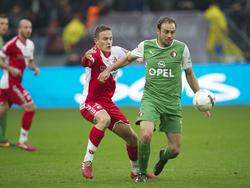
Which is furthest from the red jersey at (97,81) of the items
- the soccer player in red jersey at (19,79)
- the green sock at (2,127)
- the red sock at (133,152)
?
the green sock at (2,127)

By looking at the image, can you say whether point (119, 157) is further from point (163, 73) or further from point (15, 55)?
point (15, 55)

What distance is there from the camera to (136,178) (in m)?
10.2

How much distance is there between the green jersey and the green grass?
1102 millimetres

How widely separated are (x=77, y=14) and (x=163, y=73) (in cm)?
1611

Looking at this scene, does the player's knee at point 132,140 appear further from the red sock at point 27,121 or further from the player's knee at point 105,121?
the red sock at point 27,121

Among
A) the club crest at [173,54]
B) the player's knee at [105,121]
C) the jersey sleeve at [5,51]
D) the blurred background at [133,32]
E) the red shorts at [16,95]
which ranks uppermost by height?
the blurred background at [133,32]

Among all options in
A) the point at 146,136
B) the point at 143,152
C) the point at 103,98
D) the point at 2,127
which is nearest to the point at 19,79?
Result: the point at 2,127

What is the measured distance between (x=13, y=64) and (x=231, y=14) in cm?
1215

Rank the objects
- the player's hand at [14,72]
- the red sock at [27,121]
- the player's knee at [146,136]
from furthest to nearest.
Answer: the red sock at [27,121], the player's hand at [14,72], the player's knee at [146,136]

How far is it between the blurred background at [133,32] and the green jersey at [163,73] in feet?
34.8

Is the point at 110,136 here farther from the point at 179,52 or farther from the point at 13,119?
the point at 179,52

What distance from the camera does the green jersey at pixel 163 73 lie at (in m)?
10.1

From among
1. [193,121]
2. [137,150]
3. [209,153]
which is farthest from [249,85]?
[137,150]

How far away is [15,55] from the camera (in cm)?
1445
